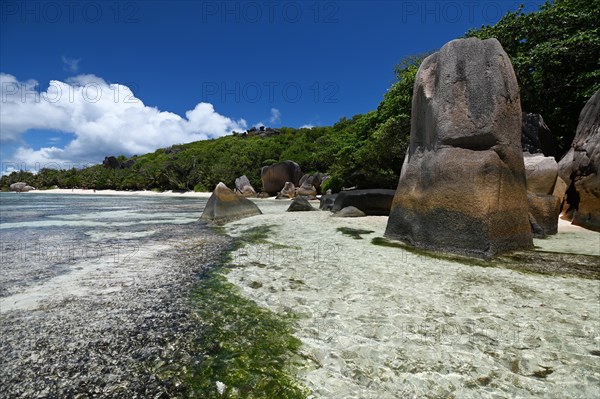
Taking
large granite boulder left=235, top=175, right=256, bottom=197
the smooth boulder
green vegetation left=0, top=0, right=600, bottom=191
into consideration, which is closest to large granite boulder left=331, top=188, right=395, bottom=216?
the smooth boulder

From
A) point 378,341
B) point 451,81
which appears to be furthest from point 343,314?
point 451,81

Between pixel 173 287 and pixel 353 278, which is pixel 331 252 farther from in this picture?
pixel 173 287

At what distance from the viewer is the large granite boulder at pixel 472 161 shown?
5898mm

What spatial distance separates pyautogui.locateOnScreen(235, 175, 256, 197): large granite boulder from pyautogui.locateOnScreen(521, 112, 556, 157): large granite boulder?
31.8m

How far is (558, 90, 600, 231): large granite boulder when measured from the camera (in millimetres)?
8344

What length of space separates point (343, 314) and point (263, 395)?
141 centimetres

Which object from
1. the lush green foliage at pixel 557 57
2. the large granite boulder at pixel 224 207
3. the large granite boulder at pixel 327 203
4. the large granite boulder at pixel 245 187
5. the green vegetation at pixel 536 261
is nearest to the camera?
the green vegetation at pixel 536 261

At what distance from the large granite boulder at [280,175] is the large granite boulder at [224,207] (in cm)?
2352

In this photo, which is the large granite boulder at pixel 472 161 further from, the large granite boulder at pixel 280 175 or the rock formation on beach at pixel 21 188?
the rock formation on beach at pixel 21 188

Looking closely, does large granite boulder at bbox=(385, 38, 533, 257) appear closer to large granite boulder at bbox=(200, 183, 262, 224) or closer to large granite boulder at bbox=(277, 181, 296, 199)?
large granite boulder at bbox=(200, 183, 262, 224)

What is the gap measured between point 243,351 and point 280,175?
34889 mm

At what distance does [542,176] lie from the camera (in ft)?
29.5

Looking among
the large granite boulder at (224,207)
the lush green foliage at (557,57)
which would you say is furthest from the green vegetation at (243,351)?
the lush green foliage at (557,57)

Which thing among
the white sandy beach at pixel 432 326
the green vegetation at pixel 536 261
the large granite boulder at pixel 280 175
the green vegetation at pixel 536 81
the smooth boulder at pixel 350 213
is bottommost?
the white sandy beach at pixel 432 326
